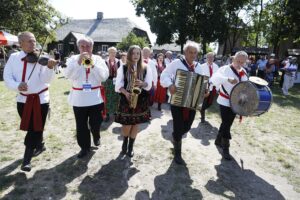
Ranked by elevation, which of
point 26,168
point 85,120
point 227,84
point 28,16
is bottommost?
point 26,168

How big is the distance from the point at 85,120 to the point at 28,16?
22523 mm

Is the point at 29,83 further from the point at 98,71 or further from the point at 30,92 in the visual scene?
the point at 98,71

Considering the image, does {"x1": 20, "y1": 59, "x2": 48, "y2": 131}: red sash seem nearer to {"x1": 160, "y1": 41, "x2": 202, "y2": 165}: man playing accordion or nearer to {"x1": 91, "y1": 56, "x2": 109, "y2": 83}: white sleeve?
{"x1": 91, "y1": 56, "x2": 109, "y2": 83}: white sleeve

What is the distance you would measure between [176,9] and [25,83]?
26.6m

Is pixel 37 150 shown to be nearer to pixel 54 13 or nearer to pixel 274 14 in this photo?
pixel 54 13

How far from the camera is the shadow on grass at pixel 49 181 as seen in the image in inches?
155

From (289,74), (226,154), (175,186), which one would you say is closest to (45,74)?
(175,186)

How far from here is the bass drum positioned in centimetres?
496

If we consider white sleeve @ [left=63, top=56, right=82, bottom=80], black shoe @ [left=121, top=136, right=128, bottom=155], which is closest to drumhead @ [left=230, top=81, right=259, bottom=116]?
black shoe @ [left=121, top=136, right=128, bottom=155]

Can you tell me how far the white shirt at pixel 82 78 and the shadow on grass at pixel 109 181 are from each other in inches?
42.9

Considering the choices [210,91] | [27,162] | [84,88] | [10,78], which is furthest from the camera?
[210,91]

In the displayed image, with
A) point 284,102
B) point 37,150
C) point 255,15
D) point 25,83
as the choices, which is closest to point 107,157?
point 37,150

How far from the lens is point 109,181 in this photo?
4.43 metres

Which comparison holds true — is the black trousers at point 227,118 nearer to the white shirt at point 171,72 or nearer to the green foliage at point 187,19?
the white shirt at point 171,72
